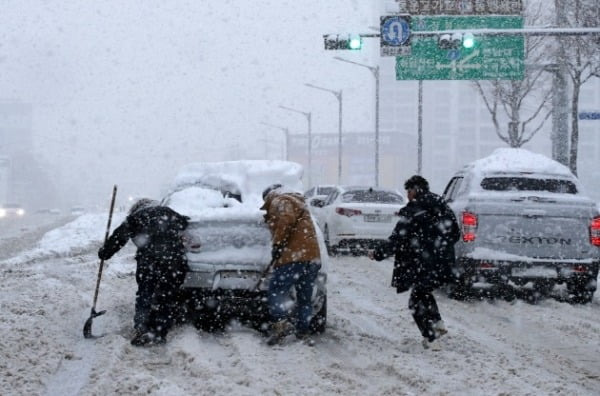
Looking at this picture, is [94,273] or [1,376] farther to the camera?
[94,273]

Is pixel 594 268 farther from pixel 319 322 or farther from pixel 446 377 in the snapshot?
pixel 446 377

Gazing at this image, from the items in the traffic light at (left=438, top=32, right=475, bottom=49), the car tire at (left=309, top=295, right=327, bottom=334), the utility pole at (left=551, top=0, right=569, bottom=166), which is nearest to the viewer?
the car tire at (left=309, top=295, right=327, bottom=334)

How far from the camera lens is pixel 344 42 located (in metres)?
18.7

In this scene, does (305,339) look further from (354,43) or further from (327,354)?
(354,43)

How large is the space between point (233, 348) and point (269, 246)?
44.1 inches

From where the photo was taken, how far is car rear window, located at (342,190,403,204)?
18094mm

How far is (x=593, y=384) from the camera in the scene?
628 cm

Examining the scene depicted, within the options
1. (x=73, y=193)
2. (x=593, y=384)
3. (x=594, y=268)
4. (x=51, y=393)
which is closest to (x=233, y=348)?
(x=51, y=393)

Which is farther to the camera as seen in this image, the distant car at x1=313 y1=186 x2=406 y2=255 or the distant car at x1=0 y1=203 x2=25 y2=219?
the distant car at x1=0 y1=203 x2=25 y2=219

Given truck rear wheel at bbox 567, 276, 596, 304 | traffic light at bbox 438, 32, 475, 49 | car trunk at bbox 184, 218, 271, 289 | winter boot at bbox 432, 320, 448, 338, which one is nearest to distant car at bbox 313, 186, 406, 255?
traffic light at bbox 438, 32, 475, 49

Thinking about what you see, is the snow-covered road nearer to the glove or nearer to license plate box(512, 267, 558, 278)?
license plate box(512, 267, 558, 278)

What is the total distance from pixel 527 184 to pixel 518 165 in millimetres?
290

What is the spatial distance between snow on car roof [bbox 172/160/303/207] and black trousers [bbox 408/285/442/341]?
3235 mm

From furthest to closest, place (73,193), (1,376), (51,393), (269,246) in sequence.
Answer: (73,193), (269,246), (1,376), (51,393)
